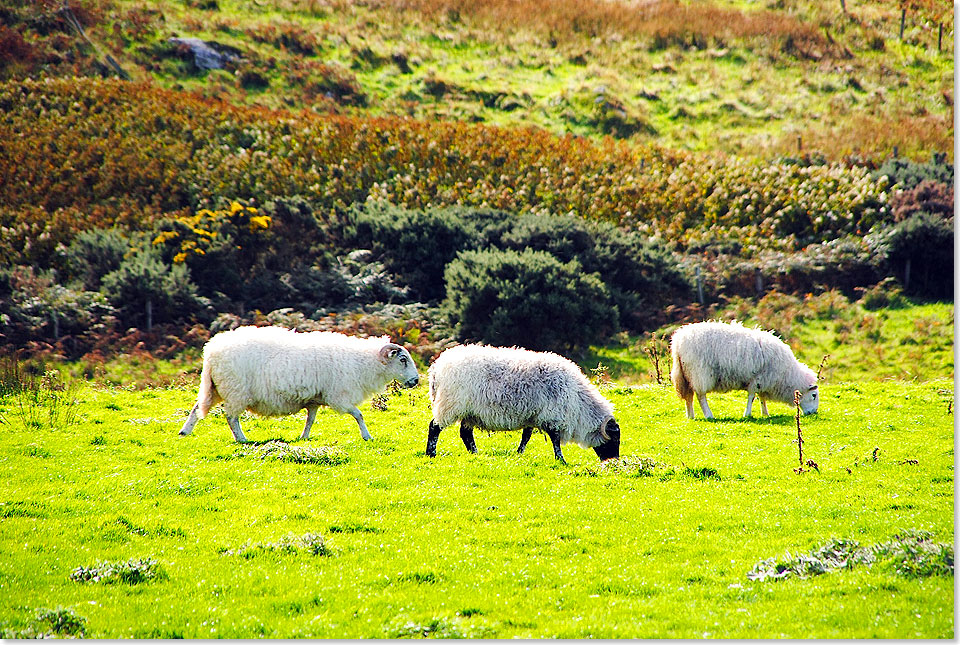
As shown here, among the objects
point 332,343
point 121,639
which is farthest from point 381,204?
point 121,639

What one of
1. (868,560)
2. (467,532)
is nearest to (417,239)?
(467,532)

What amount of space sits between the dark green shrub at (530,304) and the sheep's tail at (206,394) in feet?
44.0

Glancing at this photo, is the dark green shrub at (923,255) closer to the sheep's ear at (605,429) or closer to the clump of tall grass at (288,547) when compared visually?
the sheep's ear at (605,429)

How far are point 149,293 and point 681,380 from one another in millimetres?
20386

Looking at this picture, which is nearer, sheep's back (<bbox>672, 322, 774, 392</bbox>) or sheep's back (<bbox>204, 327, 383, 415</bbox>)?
sheep's back (<bbox>204, 327, 383, 415</bbox>)

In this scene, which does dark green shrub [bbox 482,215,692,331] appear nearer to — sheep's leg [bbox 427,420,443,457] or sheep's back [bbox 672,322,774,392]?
sheep's back [bbox 672,322,774,392]

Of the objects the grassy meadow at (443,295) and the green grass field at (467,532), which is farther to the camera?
the grassy meadow at (443,295)

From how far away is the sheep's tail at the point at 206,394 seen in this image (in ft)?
50.9

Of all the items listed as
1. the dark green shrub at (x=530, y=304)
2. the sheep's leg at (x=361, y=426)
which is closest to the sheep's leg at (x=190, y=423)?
the sheep's leg at (x=361, y=426)

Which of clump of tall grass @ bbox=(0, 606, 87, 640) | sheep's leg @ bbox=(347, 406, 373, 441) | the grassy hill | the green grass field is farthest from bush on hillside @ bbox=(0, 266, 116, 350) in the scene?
clump of tall grass @ bbox=(0, 606, 87, 640)

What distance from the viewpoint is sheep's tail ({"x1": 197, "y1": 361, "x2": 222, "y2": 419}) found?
15.5 m

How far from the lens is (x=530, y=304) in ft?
91.4

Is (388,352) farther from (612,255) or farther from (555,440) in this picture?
(612,255)

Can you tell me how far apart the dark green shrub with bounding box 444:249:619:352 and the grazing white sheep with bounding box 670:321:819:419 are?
1003cm
